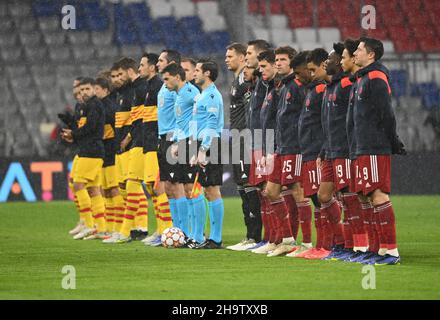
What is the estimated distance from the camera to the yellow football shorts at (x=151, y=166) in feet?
48.0

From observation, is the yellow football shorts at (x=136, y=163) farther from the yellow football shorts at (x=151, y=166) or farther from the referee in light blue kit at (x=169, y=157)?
the referee in light blue kit at (x=169, y=157)

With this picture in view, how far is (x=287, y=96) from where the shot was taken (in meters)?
12.3

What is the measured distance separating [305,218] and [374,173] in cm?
163

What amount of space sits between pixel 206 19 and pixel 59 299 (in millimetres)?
21717

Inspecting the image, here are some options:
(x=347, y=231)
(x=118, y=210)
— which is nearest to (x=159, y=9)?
(x=118, y=210)

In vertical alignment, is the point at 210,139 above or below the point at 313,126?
below

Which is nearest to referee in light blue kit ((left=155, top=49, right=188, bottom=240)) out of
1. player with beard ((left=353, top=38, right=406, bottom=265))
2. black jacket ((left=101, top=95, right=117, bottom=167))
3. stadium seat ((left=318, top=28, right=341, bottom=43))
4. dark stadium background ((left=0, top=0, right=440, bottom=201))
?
black jacket ((left=101, top=95, right=117, bottom=167))

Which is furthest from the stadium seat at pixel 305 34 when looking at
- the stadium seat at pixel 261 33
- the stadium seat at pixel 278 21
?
the stadium seat at pixel 261 33

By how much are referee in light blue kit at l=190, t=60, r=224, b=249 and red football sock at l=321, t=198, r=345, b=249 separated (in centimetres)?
193

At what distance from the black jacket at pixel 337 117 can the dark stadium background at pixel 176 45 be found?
11477mm

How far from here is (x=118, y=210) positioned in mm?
16031

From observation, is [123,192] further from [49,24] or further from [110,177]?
[49,24]

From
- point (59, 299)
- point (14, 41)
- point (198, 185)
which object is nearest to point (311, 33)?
point (14, 41)
